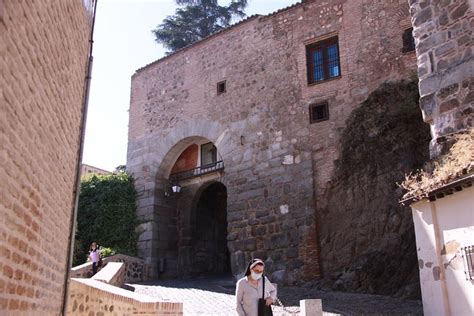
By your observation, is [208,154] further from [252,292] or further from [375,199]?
[252,292]

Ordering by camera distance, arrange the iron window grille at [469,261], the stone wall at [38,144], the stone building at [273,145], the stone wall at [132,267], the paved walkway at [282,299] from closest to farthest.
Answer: the stone wall at [38,144] < the iron window grille at [469,261] < the paved walkway at [282,299] < the stone building at [273,145] < the stone wall at [132,267]

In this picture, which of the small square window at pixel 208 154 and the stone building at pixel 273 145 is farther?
the small square window at pixel 208 154

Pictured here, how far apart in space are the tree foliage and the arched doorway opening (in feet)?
7.04

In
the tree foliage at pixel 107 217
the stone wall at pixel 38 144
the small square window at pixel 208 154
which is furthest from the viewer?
the small square window at pixel 208 154

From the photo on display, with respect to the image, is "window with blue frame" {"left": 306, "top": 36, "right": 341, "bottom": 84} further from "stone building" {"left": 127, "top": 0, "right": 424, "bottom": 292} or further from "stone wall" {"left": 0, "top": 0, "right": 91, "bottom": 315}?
"stone wall" {"left": 0, "top": 0, "right": 91, "bottom": 315}

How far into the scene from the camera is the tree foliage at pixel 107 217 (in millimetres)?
16781

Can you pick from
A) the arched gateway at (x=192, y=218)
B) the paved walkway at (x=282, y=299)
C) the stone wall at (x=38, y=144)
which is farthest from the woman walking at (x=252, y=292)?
the arched gateway at (x=192, y=218)

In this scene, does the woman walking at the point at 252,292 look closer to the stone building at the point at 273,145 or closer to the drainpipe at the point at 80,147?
the drainpipe at the point at 80,147

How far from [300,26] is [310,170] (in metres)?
4.35

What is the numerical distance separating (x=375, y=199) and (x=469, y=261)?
608 cm

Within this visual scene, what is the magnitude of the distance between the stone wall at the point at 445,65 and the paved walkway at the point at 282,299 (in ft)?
9.50

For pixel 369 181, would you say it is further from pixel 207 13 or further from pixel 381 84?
pixel 207 13

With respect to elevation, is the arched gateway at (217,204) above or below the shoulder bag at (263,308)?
above

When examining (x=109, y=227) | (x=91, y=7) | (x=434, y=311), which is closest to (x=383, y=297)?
(x=434, y=311)
